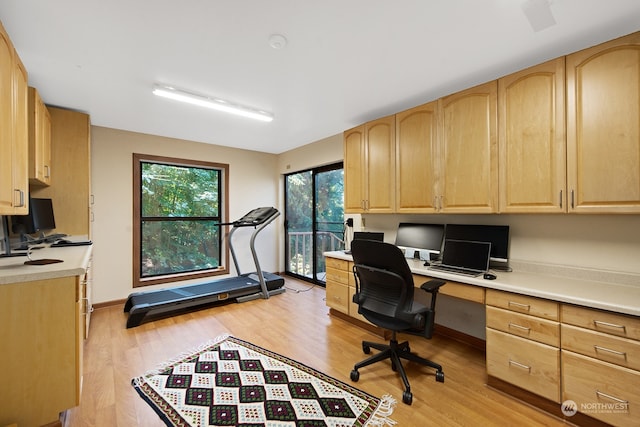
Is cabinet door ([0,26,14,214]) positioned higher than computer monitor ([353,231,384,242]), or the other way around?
cabinet door ([0,26,14,214])

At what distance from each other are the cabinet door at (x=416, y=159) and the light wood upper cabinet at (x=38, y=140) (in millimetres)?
3378

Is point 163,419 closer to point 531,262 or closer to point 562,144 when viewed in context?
point 531,262

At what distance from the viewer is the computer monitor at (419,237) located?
2836mm

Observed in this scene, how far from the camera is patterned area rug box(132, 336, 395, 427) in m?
1.70

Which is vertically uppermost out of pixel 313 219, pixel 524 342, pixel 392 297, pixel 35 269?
pixel 313 219

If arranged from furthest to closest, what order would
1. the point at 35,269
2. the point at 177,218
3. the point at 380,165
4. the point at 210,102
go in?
the point at 177,218 → the point at 380,165 → the point at 210,102 → the point at 35,269

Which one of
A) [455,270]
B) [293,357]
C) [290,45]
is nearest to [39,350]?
[293,357]

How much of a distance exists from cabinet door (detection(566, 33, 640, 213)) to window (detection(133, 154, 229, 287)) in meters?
4.36

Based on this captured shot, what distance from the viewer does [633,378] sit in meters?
1.43

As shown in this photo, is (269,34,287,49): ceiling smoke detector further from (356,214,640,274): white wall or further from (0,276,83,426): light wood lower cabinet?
(356,214,640,274): white wall

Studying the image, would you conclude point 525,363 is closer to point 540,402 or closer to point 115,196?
point 540,402

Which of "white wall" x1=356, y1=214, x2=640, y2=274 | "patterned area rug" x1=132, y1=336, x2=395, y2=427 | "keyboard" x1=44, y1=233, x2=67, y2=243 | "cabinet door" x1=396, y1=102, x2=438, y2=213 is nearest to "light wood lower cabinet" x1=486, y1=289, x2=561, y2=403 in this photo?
"white wall" x1=356, y1=214, x2=640, y2=274

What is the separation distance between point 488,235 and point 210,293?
11.1 feet

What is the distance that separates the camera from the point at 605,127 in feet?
5.70
